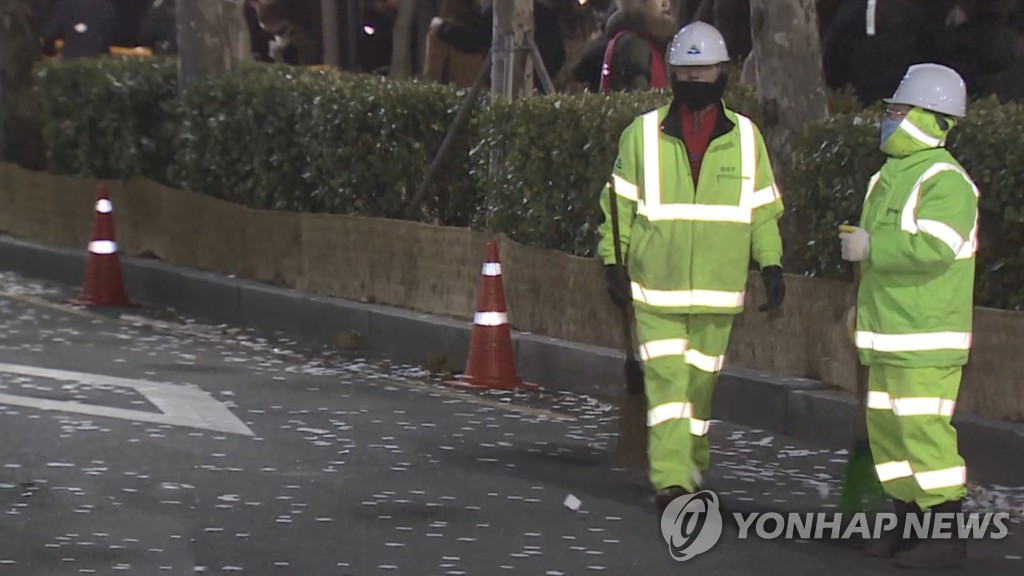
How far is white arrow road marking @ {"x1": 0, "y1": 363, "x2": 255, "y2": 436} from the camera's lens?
10438 mm

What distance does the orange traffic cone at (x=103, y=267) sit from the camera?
1538cm

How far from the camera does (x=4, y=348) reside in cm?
1298

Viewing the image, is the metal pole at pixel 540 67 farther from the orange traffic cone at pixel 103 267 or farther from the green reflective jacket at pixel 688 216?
the green reflective jacket at pixel 688 216

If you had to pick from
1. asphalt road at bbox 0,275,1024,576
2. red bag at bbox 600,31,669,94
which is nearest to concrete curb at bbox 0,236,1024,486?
asphalt road at bbox 0,275,1024,576

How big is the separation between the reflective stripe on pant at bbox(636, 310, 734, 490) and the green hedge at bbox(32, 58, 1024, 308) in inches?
71.6

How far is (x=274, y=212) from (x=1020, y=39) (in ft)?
16.5

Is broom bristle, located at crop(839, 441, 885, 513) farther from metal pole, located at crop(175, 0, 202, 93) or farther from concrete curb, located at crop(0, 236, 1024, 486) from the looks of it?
metal pole, located at crop(175, 0, 202, 93)

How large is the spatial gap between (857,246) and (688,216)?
3.29ft

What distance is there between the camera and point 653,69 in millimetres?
13969

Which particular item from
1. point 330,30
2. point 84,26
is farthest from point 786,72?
point 330,30

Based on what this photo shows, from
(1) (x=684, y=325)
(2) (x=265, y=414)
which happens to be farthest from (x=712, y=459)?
(2) (x=265, y=414)

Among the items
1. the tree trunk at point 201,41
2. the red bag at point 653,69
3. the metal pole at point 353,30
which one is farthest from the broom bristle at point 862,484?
the metal pole at point 353,30

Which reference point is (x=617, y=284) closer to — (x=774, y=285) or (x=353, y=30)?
(x=774, y=285)

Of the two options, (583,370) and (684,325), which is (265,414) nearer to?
(583,370)
